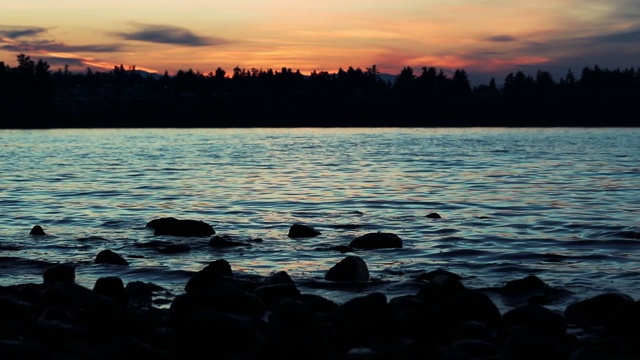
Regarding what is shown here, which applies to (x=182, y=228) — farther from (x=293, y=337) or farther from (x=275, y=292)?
(x=293, y=337)

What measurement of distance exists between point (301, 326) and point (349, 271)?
5273mm

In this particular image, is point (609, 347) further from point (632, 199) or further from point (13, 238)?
point (632, 199)

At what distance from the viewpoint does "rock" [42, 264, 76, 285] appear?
13.9 meters

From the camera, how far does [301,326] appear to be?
9.02 m

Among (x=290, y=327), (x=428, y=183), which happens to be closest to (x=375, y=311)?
(x=290, y=327)

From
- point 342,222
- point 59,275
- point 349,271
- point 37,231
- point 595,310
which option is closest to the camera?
point 595,310

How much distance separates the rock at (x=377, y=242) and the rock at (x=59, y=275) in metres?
6.43

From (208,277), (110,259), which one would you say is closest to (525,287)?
(208,277)

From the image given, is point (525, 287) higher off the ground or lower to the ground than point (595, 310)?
lower

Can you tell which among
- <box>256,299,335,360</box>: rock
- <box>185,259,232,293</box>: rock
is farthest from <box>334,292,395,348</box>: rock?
<box>185,259,232,293</box>: rock

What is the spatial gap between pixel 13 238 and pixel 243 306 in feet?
37.1

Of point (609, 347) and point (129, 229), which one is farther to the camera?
point (129, 229)

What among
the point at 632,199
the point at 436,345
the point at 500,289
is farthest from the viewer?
the point at 632,199

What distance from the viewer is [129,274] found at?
15227mm
